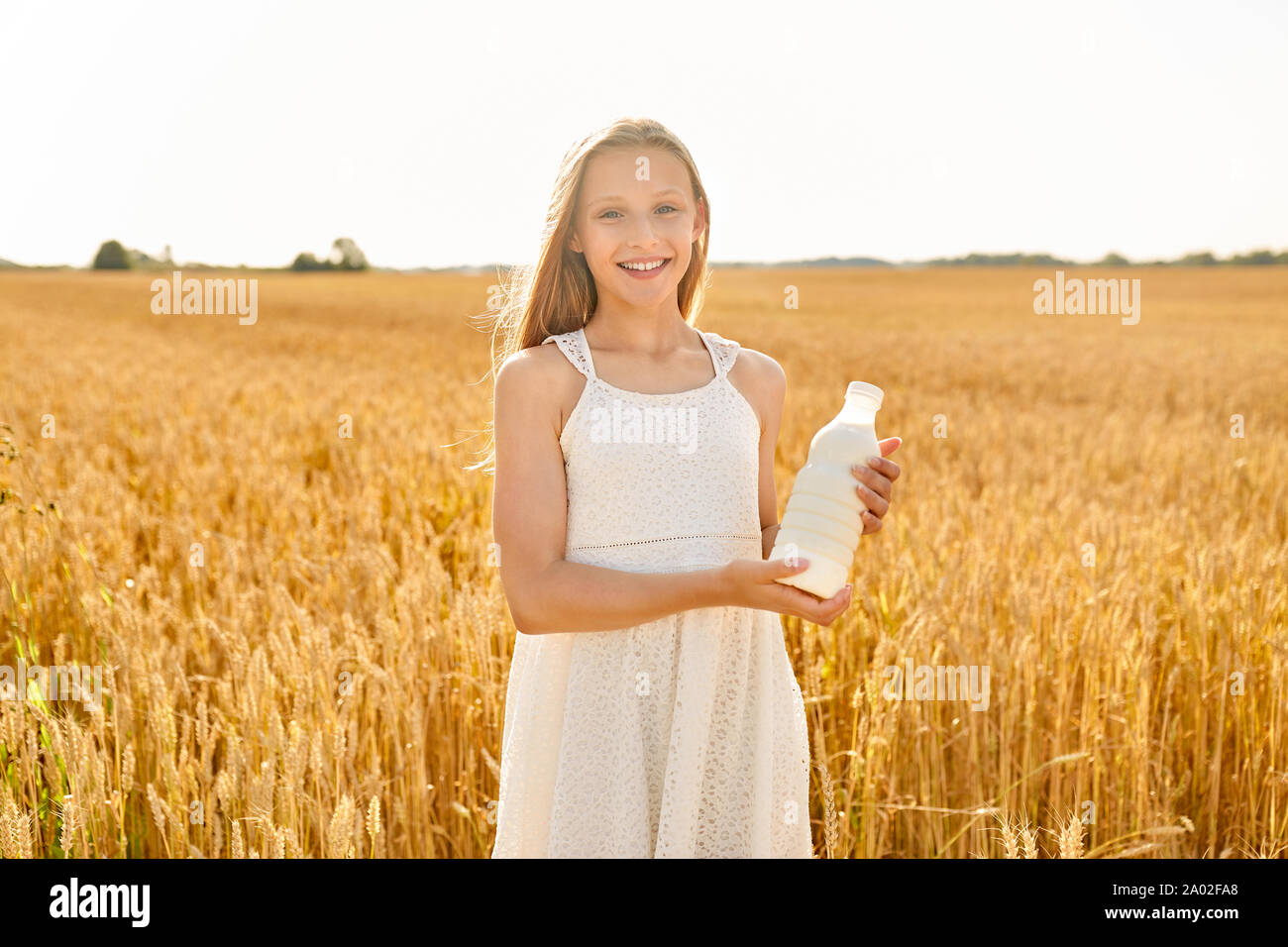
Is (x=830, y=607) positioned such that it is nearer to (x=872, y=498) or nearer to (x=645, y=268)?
(x=872, y=498)

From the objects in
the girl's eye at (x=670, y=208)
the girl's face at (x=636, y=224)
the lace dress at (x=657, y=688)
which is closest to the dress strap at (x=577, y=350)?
the lace dress at (x=657, y=688)

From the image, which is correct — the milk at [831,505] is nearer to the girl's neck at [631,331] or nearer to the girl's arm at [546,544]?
the girl's arm at [546,544]

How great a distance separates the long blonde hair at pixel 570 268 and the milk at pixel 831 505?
450 mm

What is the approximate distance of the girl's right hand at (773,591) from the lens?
148cm

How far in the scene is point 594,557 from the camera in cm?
166

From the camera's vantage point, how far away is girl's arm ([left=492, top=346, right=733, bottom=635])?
1.55 metres

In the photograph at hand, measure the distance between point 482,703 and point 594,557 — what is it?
4.09 ft

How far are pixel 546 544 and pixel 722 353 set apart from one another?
0.50 metres

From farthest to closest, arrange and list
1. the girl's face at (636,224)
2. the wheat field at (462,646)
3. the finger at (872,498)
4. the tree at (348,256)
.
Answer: the tree at (348,256)
the wheat field at (462,646)
the girl's face at (636,224)
the finger at (872,498)

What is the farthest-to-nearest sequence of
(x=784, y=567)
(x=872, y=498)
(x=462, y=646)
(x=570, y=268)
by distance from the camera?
(x=462, y=646)
(x=570, y=268)
(x=872, y=498)
(x=784, y=567)

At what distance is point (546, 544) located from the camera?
1.61 metres

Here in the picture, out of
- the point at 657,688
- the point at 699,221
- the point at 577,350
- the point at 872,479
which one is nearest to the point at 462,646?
the point at 657,688

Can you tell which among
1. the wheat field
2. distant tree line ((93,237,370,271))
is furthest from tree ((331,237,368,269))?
the wheat field

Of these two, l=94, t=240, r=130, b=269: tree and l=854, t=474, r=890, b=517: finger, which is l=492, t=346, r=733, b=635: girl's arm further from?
l=94, t=240, r=130, b=269: tree
